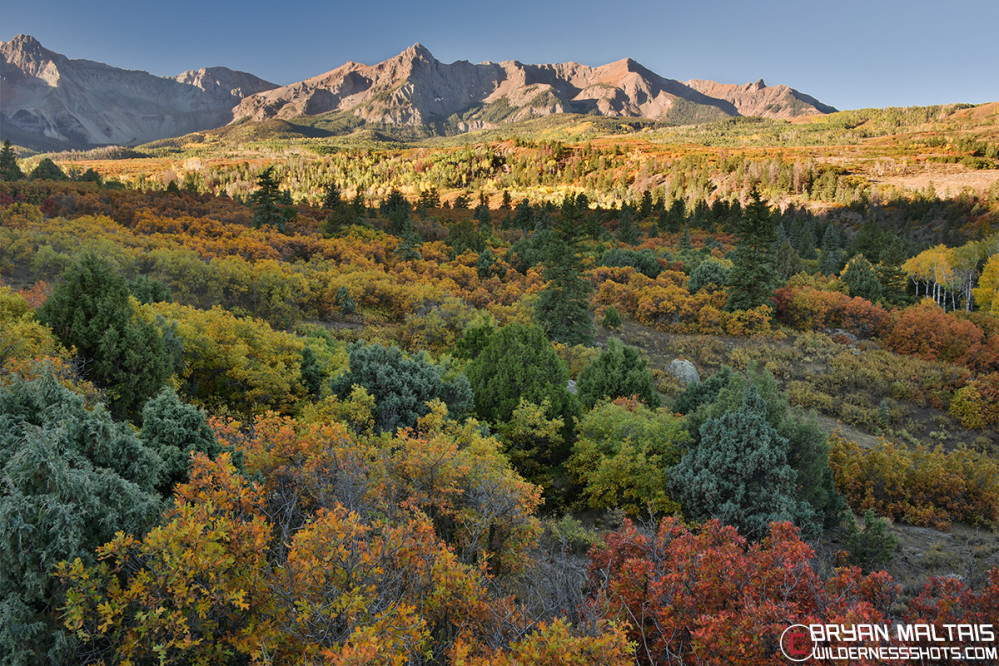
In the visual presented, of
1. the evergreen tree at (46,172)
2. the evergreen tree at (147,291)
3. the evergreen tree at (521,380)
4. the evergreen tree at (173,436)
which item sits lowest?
the evergreen tree at (521,380)

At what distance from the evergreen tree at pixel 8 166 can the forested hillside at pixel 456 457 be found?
13.9 m

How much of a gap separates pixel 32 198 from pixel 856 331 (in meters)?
55.4

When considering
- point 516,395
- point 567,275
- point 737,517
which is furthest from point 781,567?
point 567,275

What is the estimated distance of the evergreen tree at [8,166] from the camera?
1672 inches

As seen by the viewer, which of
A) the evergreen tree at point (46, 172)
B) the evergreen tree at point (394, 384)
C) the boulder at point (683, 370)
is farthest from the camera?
the evergreen tree at point (46, 172)

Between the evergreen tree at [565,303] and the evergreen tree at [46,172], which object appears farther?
the evergreen tree at [46,172]

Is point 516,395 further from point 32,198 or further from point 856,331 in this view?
point 32,198

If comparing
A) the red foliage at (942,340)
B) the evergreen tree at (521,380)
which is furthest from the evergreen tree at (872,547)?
the red foliage at (942,340)

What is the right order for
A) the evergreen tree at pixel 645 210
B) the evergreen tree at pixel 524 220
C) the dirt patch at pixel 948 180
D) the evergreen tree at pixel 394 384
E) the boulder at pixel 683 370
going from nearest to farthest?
the evergreen tree at pixel 394 384 → the boulder at pixel 683 370 → the evergreen tree at pixel 524 220 → the evergreen tree at pixel 645 210 → the dirt patch at pixel 948 180

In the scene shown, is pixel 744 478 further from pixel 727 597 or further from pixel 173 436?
pixel 173 436

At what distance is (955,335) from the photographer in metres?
27.4

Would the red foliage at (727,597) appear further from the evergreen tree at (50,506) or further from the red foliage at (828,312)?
the red foliage at (828,312)

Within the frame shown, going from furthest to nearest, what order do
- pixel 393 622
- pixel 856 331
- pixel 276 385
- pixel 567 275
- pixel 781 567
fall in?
pixel 856 331 < pixel 567 275 < pixel 276 385 < pixel 781 567 < pixel 393 622

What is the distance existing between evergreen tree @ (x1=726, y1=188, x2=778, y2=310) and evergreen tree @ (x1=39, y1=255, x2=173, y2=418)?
30912mm
